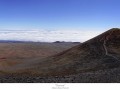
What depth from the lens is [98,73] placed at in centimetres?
513

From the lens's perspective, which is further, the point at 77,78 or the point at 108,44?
the point at 108,44

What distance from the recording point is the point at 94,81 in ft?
14.9
